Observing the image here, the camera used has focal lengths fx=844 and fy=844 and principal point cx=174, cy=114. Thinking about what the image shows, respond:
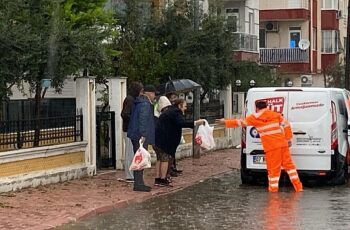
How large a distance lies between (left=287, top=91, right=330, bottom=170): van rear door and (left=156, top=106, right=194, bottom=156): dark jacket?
214cm

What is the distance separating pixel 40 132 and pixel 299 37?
39.0 meters

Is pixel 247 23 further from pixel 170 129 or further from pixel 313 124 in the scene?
pixel 170 129

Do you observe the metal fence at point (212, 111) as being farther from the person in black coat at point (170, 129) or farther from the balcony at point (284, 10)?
the balcony at point (284, 10)

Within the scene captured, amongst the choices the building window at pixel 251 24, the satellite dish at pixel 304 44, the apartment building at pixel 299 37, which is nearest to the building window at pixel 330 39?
the apartment building at pixel 299 37

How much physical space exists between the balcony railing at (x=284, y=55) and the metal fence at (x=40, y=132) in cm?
3549

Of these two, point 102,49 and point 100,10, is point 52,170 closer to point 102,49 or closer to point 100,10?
point 102,49

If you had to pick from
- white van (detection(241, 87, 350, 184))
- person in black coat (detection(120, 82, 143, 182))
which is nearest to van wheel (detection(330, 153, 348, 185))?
white van (detection(241, 87, 350, 184))

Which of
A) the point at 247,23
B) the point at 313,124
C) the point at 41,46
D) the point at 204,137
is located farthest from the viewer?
the point at 247,23

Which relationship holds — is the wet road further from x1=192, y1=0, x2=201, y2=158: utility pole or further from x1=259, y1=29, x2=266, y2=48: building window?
x1=259, y1=29, x2=266, y2=48: building window

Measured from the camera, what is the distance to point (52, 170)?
52.1 ft

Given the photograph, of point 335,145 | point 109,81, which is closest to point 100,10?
point 109,81

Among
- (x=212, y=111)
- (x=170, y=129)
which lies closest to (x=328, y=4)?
(x=212, y=111)

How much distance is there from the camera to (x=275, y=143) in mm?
16266

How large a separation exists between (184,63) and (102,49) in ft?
26.1
